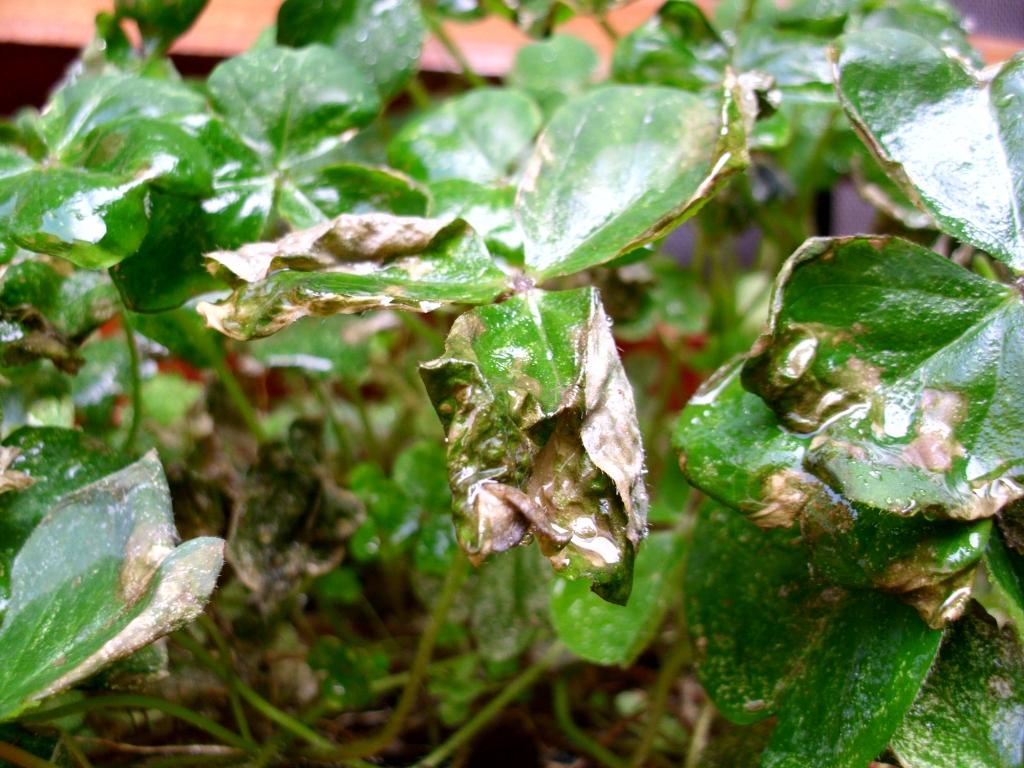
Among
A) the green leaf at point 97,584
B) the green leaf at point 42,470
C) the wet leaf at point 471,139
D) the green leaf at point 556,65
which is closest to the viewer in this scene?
the green leaf at point 97,584

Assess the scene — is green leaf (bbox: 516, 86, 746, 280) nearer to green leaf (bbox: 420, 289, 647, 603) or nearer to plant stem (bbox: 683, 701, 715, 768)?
green leaf (bbox: 420, 289, 647, 603)

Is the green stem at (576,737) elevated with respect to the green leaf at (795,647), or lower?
lower

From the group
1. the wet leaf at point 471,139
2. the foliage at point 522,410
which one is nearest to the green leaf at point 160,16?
the foliage at point 522,410

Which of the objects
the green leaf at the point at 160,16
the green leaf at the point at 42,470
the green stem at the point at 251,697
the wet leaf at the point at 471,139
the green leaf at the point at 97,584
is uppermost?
the green leaf at the point at 160,16

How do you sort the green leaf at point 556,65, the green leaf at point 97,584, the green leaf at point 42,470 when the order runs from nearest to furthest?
the green leaf at point 97,584 < the green leaf at point 42,470 < the green leaf at point 556,65

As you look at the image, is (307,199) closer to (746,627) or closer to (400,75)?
(400,75)

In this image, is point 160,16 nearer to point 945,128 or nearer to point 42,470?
point 42,470

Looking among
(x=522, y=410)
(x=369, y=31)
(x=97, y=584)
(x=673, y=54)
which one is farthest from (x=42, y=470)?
(x=673, y=54)

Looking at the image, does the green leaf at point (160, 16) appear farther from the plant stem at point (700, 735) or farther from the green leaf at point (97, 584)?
the plant stem at point (700, 735)

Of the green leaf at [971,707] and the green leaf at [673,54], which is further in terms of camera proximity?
the green leaf at [673,54]
